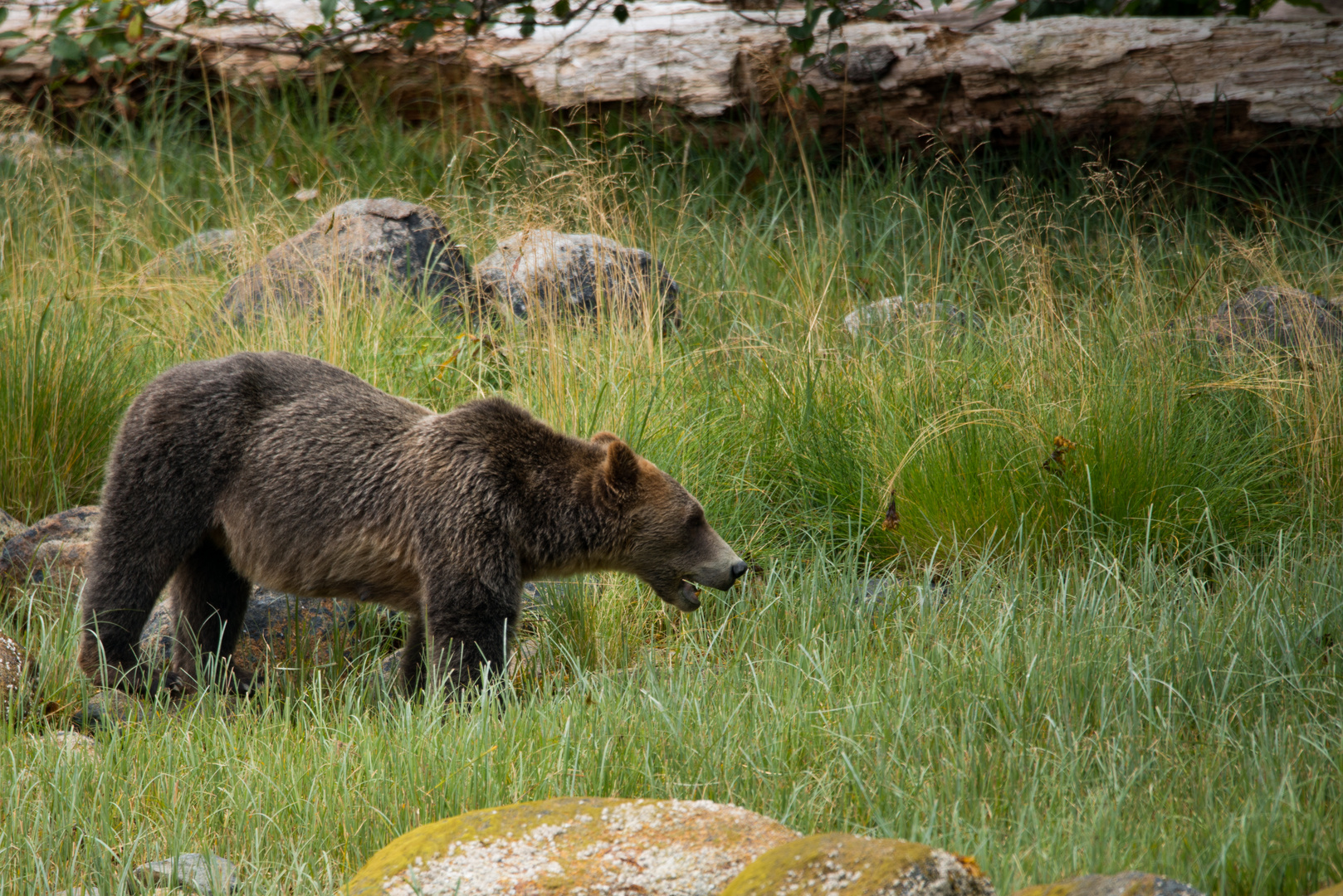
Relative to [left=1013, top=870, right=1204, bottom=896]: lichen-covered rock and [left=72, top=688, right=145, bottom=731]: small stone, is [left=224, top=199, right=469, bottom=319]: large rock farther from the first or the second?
[left=1013, top=870, right=1204, bottom=896]: lichen-covered rock

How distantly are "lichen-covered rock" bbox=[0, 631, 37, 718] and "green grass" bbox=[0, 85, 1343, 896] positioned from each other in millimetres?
105

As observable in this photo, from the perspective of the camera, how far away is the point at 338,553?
4.61 m

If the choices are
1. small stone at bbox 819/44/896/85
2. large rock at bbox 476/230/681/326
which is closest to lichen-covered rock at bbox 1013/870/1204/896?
large rock at bbox 476/230/681/326

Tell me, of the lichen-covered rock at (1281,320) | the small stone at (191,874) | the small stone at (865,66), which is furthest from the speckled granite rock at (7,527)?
the small stone at (865,66)

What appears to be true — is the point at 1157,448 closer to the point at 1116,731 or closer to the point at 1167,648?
the point at 1167,648

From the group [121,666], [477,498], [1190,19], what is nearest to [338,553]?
[477,498]

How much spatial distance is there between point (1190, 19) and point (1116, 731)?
309 inches

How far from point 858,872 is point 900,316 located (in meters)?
5.01

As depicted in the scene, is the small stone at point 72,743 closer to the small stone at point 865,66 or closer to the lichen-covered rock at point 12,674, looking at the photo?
the lichen-covered rock at point 12,674

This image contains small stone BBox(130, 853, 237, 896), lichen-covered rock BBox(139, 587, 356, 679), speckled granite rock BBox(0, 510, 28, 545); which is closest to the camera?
small stone BBox(130, 853, 237, 896)

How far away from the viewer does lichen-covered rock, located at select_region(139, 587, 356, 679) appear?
5270 mm

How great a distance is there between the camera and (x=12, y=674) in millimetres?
4668

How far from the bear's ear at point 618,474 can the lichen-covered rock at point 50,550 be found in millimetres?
2442

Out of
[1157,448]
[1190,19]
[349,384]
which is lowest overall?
[1157,448]
